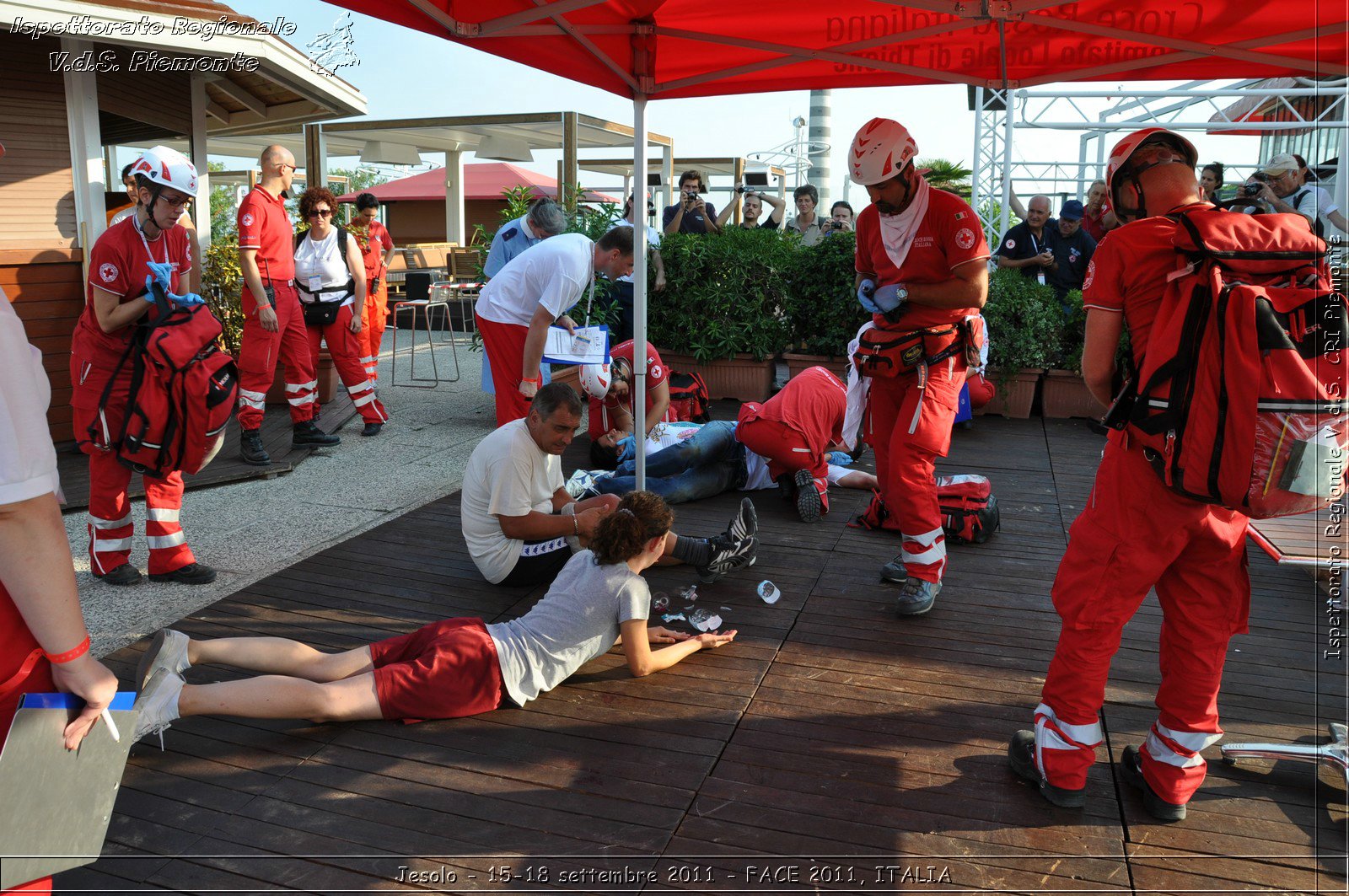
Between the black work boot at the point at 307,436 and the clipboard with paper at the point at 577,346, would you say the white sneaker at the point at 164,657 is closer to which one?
the clipboard with paper at the point at 577,346

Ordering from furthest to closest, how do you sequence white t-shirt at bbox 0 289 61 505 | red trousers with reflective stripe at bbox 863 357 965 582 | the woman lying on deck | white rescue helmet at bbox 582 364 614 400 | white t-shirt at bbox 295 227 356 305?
1. white t-shirt at bbox 295 227 356 305
2. white rescue helmet at bbox 582 364 614 400
3. red trousers with reflective stripe at bbox 863 357 965 582
4. the woman lying on deck
5. white t-shirt at bbox 0 289 61 505

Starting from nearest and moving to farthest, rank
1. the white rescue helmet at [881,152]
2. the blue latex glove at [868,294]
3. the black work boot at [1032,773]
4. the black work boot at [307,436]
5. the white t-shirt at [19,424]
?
the white t-shirt at [19,424], the black work boot at [1032,773], the white rescue helmet at [881,152], the blue latex glove at [868,294], the black work boot at [307,436]

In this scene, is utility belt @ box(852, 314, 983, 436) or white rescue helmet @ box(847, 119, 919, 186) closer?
white rescue helmet @ box(847, 119, 919, 186)

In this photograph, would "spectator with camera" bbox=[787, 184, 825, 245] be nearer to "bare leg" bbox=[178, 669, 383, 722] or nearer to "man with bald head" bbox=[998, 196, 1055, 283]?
"man with bald head" bbox=[998, 196, 1055, 283]

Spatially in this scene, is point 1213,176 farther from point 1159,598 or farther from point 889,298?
point 1159,598

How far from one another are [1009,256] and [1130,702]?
7029 millimetres

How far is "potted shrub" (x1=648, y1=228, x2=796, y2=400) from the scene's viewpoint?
932cm

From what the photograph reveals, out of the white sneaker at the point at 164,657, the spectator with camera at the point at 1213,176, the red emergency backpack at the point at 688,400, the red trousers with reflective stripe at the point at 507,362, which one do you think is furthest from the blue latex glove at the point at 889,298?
the spectator with camera at the point at 1213,176

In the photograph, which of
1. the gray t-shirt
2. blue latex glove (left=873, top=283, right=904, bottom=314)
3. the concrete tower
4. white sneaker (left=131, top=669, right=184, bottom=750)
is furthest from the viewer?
the concrete tower

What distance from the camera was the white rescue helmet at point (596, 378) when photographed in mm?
5820

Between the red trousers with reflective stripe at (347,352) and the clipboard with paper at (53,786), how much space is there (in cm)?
616

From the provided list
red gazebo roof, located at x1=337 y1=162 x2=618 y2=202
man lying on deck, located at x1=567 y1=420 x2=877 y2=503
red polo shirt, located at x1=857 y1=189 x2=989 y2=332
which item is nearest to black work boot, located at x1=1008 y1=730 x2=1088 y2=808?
red polo shirt, located at x1=857 y1=189 x2=989 y2=332

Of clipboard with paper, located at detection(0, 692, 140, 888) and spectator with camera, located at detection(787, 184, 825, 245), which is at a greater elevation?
spectator with camera, located at detection(787, 184, 825, 245)

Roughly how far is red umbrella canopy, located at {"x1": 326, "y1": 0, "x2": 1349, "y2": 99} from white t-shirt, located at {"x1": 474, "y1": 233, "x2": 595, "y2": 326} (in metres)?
0.92
